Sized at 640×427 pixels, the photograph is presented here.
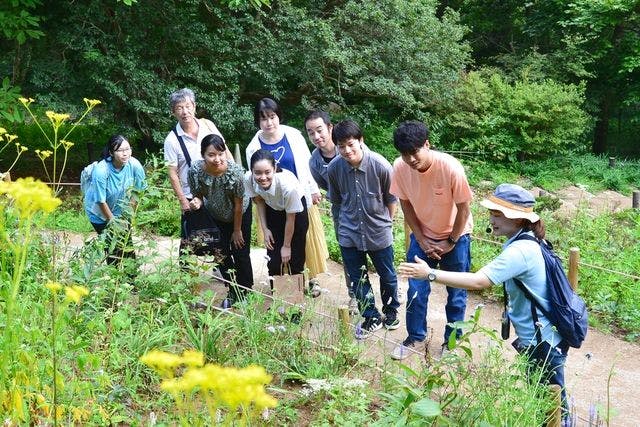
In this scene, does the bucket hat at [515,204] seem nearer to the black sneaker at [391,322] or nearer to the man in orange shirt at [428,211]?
the man in orange shirt at [428,211]

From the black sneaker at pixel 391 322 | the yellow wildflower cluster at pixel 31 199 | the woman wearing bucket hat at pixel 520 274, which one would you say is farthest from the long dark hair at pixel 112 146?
the yellow wildflower cluster at pixel 31 199

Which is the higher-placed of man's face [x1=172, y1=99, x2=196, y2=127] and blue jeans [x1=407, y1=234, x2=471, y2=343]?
man's face [x1=172, y1=99, x2=196, y2=127]

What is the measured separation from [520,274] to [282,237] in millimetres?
2246

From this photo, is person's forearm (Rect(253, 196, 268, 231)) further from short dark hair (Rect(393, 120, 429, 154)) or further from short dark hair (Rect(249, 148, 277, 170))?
short dark hair (Rect(393, 120, 429, 154))

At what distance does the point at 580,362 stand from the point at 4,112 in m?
5.37

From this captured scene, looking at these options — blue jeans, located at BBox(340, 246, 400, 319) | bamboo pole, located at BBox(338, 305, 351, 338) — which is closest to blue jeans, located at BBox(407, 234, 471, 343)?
blue jeans, located at BBox(340, 246, 400, 319)

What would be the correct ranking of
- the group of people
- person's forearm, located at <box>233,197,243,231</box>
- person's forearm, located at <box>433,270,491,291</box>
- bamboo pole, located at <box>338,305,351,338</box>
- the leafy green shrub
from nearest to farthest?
→ person's forearm, located at <box>433,270,491,291</box>
bamboo pole, located at <box>338,305,351,338</box>
the group of people
person's forearm, located at <box>233,197,243,231</box>
the leafy green shrub

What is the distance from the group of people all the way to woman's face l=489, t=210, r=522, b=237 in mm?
621

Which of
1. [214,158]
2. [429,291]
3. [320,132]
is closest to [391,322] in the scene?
[429,291]

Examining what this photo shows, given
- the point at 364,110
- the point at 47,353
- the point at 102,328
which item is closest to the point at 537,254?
the point at 102,328

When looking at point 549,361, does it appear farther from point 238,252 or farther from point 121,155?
point 121,155

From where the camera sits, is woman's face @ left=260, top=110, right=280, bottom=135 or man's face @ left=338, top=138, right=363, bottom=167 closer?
man's face @ left=338, top=138, right=363, bottom=167

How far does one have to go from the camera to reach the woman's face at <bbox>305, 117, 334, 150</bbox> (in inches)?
200

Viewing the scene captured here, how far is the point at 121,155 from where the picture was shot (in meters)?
4.77
